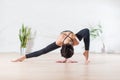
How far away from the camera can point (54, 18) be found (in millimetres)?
9180

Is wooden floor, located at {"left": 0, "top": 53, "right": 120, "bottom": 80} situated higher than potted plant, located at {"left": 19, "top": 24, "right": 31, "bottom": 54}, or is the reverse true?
potted plant, located at {"left": 19, "top": 24, "right": 31, "bottom": 54}

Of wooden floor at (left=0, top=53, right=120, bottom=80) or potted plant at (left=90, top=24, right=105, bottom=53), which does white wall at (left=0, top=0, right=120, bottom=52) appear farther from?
wooden floor at (left=0, top=53, right=120, bottom=80)

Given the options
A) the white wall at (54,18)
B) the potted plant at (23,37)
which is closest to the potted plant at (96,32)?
the white wall at (54,18)

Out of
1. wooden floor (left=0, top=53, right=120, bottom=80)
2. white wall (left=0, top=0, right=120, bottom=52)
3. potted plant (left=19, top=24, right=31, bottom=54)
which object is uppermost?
white wall (left=0, top=0, right=120, bottom=52)

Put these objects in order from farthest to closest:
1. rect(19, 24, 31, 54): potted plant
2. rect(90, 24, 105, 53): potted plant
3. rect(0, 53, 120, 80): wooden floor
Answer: rect(90, 24, 105, 53): potted plant, rect(19, 24, 31, 54): potted plant, rect(0, 53, 120, 80): wooden floor

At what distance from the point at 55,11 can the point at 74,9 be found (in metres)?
0.57

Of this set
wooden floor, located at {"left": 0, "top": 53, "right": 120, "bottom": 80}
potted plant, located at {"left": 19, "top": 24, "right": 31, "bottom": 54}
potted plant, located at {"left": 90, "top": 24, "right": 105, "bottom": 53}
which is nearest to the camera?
wooden floor, located at {"left": 0, "top": 53, "right": 120, "bottom": 80}

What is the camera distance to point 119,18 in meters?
9.19

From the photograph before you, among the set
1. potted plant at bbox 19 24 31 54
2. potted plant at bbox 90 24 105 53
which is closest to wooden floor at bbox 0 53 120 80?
potted plant at bbox 19 24 31 54

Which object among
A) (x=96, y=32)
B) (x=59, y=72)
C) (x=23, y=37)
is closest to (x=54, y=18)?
(x=23, y=37)

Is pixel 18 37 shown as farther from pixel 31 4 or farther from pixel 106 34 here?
pixel 106 34

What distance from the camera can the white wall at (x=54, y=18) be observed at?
9.12m

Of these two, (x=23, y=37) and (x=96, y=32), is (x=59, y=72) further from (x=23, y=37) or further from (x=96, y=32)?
(x=96, y=32)

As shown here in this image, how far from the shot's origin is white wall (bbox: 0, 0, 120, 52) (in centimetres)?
912
